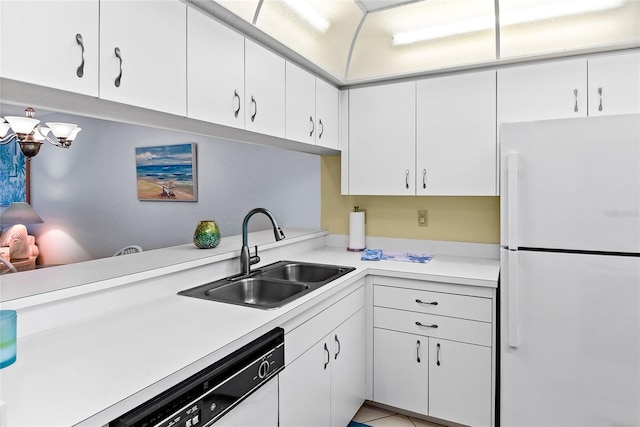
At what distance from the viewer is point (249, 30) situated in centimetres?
188

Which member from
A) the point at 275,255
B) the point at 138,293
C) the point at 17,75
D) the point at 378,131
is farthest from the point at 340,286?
the point at 17,75

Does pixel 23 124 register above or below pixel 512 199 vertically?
above

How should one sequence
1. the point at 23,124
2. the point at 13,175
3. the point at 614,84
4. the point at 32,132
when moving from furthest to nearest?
the point at 13,175, the point at 614,84, the point at 32,132, the point at 23,124

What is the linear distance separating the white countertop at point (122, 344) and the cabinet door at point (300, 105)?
0.86 m

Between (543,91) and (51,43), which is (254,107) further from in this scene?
(543,91)

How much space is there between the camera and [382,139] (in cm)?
271

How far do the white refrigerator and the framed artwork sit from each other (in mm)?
4052

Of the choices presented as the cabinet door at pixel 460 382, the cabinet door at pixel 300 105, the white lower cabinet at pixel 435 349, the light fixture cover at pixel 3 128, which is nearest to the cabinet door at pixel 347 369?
the white lower cabinet at pixel 435 349

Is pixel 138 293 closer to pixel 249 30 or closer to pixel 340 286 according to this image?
pixel 340 286

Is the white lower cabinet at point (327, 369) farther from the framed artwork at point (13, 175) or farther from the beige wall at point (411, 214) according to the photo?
the framed artwork at point (13, 175)

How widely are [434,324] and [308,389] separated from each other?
87 cm

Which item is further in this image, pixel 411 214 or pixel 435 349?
pixel 411 214

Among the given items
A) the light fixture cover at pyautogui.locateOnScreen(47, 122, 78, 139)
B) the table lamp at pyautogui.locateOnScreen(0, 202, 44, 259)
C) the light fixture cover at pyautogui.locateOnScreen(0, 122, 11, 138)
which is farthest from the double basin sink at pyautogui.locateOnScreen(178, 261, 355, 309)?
the table lamp at pyautogui.locateOnScreen(0, 202, 44, 259)

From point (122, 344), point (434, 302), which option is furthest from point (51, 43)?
point (434, 302)
